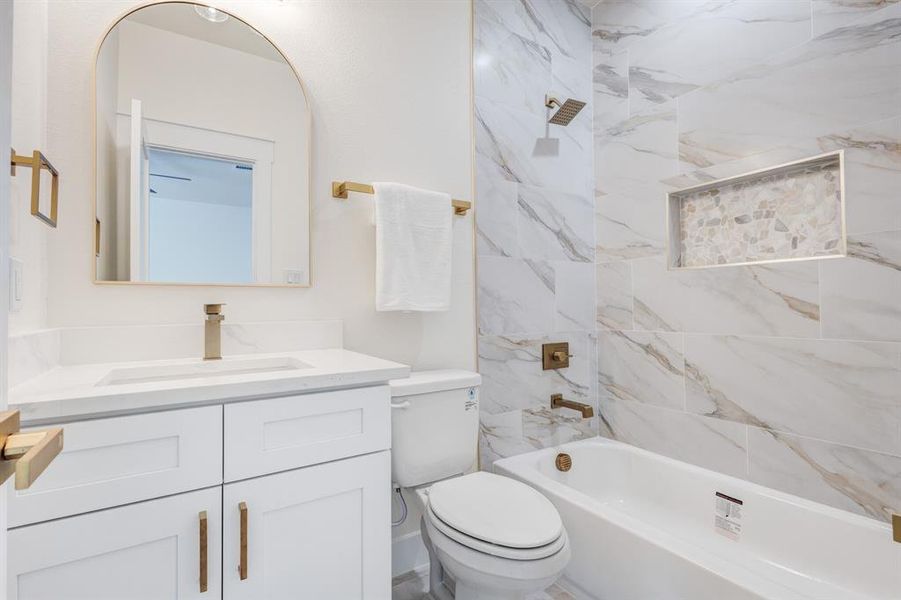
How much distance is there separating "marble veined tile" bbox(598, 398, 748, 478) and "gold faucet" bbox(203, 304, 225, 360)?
6.01ft

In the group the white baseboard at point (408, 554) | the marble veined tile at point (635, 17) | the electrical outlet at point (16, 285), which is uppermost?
the marble veined tile at point (635, 17)

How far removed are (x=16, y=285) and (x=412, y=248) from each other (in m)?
1.07

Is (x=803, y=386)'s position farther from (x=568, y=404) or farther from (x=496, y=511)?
(x=496, y=511)

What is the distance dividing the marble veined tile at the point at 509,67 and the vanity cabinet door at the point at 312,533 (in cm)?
169

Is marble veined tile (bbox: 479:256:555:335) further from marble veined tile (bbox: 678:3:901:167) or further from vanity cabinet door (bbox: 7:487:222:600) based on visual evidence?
vanity cabinet door (bbox: 7:487:222:600)

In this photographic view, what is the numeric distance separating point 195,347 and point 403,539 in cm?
104

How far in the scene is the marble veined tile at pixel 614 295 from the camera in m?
2.21

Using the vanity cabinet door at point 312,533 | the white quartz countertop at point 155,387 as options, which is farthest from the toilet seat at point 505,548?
the white quartz countertop at point 155,387

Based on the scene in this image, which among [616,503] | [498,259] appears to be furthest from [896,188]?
[616,503]

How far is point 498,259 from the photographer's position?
203 cm

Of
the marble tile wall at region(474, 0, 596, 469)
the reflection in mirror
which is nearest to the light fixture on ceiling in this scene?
the reflection in mirror

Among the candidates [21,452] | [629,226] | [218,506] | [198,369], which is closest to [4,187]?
[21,452]

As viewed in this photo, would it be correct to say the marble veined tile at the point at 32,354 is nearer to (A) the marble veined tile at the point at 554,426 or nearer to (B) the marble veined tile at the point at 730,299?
(A) the marble veined tile at the point at 554,426

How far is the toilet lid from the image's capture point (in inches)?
46.4
